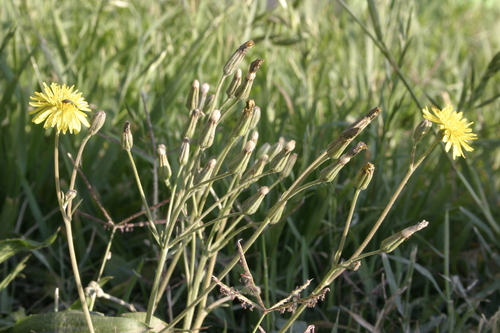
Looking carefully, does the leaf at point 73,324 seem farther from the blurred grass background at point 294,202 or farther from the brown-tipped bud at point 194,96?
the brown-tipped bud at point 194,96

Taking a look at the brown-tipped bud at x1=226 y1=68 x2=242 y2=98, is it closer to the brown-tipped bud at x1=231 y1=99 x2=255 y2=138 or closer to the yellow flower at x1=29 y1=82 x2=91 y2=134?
the brown-tipped bud at x1=231 y1=99 x2=255 y2=138

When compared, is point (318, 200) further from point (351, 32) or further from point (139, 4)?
point (139, 4)

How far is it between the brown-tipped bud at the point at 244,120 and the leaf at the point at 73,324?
1.17 feet

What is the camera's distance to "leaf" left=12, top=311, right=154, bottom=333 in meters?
0.92

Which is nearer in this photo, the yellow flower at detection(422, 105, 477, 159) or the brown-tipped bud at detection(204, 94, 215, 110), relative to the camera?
the yellow flower at detection(422, 105, 477, 159)

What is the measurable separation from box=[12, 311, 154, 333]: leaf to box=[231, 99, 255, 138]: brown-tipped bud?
0.36m

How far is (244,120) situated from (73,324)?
46cm

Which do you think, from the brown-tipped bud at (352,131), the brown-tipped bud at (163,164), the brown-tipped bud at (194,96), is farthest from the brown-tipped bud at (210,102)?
the brown-tipped bud at (352,131)

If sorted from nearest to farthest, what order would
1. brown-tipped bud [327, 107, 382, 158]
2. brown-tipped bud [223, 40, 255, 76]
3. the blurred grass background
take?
brown-tipped bud [327, 107, 382, 158], brown-tipped bud [223, 40, 255, 76], the blurred grass background

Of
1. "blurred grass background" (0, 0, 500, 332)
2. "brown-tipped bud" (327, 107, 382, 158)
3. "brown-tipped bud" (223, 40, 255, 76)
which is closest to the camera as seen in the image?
"brown-tipped bud" (327, 107, 382, 158)

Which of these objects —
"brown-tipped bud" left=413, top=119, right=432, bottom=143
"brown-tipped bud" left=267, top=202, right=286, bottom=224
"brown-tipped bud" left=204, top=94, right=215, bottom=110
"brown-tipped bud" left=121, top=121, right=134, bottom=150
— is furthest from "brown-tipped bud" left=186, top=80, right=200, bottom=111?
"brown-tipped bud" left=413, top=119, right=432, bottom=143

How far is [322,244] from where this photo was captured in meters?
1.53

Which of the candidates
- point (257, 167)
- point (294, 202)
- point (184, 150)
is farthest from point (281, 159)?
point (294, 202)

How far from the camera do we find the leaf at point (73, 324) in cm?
92
